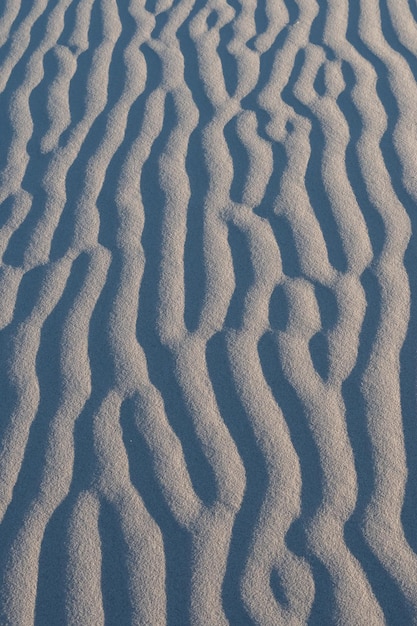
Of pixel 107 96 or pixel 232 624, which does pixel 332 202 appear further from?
pixel 232 624

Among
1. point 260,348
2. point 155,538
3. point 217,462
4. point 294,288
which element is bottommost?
point 155,538

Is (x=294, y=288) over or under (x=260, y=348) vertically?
over

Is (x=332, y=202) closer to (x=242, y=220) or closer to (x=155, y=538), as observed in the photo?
(x=242, y=220)

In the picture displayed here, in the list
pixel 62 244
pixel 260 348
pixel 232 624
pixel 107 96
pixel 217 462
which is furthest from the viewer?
pixel 107 96

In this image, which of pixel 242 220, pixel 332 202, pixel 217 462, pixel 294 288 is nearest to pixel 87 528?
pixel 217 462

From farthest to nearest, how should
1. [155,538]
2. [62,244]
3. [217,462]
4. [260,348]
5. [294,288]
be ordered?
[62,244] < [294,288] < [260,348] < [217,462] < [155,538]

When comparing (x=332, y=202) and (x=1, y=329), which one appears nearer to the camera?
(x=1, y=329)
